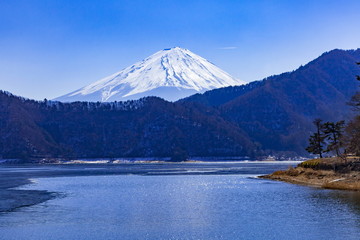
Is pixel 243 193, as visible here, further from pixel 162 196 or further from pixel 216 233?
pixel 216 233

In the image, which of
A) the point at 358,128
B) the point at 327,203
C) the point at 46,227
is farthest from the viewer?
the point at 358,128

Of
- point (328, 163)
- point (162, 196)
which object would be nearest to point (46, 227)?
point (162, 196)

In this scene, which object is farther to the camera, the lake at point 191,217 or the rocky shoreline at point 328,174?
the rocky shoreline at point 328,174

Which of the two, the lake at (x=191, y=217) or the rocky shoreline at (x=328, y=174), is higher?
the rocky shoreline at (x=328, y=174)

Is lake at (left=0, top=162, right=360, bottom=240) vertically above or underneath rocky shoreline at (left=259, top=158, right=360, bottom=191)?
underneath

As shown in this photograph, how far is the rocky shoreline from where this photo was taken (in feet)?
251

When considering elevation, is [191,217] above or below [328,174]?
below

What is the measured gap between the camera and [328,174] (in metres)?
86.1

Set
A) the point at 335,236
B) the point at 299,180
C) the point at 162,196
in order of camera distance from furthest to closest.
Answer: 1. the point at 299,180
2. the point at 162,196
3. the point at 335,236

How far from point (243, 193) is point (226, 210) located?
19.2 meters

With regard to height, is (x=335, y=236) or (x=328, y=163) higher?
(x=328, y=163)

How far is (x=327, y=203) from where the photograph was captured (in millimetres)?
56438

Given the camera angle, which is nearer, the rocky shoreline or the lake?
the lake

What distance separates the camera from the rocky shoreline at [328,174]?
3007 inches
